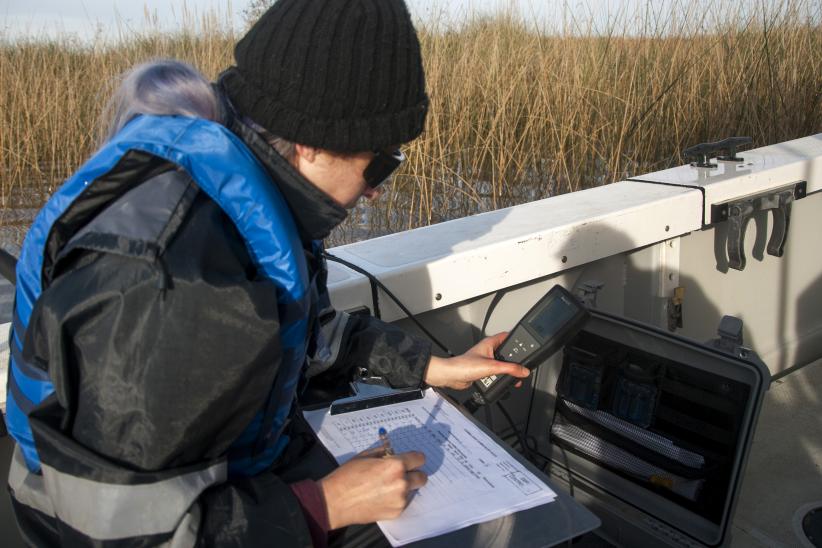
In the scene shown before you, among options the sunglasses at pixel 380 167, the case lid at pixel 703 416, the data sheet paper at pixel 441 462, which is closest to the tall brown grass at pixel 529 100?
the case lid at pixel 703 416

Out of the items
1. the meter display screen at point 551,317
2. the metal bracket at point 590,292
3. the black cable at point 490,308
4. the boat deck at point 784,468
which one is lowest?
the boat deck at point 784,468

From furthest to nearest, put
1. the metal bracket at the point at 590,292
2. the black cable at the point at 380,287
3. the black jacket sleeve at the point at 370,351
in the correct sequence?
the metal bracket at the point at 590,292
the black cable at the point at 380,287
the black jacket sleeve at the point at 370,351

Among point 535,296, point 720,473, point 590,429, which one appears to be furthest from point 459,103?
point 720,473

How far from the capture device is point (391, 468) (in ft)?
3.10

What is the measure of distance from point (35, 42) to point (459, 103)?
277cm

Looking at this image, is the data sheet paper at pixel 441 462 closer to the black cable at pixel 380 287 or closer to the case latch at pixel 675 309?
the black cable at pixel 380 287

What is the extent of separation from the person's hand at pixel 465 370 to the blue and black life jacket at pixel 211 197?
452 millimetres

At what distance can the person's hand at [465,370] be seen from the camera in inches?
52.4

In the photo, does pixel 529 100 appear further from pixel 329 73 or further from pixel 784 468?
pixel 329 73

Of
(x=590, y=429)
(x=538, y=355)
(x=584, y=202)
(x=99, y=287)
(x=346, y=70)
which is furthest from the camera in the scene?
(x=584, y=202)

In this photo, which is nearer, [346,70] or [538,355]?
[346,70]

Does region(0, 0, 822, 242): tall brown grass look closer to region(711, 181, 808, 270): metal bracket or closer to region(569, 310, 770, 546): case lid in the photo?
region(711, 181, 808, 270): metal bracket

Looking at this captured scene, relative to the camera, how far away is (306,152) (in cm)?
96

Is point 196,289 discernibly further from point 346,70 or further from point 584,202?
point 584,202
